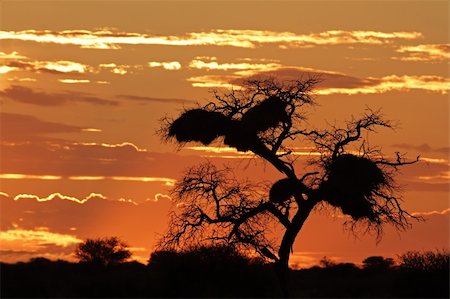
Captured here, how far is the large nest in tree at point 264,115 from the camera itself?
4725 cm

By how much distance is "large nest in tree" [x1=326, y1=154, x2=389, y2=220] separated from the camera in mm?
46344

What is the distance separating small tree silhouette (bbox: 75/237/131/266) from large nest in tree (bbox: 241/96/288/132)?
19.6 meters

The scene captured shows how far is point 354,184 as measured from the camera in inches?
1827

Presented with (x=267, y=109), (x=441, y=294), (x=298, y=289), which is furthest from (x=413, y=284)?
(x=267, y=109)

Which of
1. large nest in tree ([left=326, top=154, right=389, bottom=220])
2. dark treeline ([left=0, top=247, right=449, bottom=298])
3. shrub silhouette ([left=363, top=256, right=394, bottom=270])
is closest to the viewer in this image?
large nest in tree ([left=326, top=154, right=389, bottom=220])

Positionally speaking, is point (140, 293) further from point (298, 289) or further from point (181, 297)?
point (298, 289)

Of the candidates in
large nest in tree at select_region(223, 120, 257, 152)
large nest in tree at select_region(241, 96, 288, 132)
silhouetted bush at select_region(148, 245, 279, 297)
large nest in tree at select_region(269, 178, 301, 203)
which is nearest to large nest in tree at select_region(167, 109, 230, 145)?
large nest in tree at select_region(223, 120, 257, 152)

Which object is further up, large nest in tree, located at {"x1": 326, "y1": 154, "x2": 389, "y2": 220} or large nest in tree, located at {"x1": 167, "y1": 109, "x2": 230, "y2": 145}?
large nest in tree, located at {"x1": 167, "y1": 109, "x2": 230, "y2": 145}

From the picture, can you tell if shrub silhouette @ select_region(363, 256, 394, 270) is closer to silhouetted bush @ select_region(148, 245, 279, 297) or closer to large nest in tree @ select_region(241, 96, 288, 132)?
silhouetted bush @ select_region(148, 245, 279, 297)

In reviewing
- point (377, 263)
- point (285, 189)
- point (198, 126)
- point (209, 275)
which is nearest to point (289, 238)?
point (285, 189)

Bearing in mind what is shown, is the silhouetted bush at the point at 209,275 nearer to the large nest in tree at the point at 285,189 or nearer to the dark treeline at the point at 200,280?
the dark treeline at the point at 200,280

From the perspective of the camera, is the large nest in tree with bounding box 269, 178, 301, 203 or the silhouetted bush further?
the silhouetted bush

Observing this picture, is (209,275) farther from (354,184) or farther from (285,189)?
(354,184)

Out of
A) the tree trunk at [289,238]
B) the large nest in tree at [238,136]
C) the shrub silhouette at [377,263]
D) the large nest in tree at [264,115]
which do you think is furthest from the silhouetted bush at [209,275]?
the shrub silhouette at [377,263]
